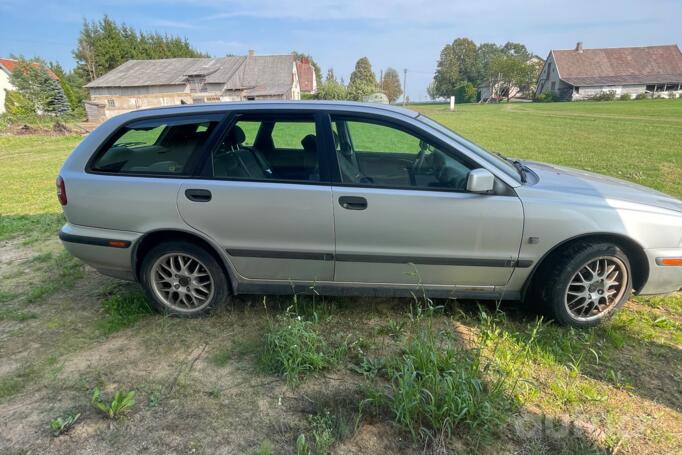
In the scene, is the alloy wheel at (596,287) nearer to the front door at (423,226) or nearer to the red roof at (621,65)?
the front door at (423,226)

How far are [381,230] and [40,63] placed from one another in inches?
1588

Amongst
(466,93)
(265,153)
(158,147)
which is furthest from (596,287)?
(466,93)

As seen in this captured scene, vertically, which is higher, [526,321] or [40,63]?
[40,63]

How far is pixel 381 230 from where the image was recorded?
2951 mm

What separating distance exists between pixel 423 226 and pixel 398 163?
3.01 feet

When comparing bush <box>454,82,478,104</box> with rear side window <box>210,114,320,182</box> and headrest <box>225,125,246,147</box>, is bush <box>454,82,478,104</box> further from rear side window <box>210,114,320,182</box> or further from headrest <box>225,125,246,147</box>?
headrest <box>225,125,246,147</box>

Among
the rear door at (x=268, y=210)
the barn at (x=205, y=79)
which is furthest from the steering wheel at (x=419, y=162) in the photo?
the barn at (x=205, y=79)

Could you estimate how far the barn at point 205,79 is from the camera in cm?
4650

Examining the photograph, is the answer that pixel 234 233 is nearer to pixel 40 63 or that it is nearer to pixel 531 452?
pixel 531 452

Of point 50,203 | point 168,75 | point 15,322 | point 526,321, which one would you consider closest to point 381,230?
point 526,321

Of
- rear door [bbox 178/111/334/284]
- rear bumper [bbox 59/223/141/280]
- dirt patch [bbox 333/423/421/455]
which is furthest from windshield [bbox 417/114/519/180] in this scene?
rear bumper [bbox 59/223/141/280]

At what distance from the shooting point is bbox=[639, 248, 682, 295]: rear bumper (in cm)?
290

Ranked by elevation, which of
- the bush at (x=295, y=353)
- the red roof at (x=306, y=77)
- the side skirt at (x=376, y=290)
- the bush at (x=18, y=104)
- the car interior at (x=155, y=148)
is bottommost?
the bush at (x=295, y=353)

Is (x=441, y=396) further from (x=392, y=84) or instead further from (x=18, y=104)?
(x=392, y=84)
